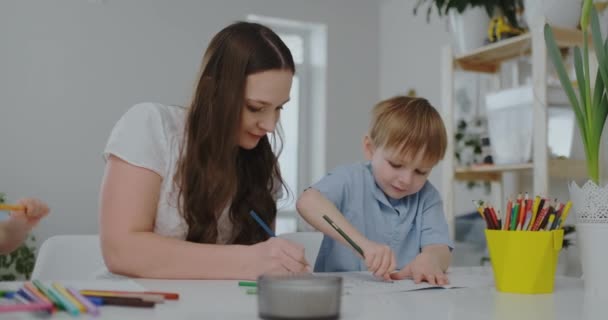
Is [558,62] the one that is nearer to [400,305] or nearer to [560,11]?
[400,305]

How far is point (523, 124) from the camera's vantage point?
2.00 metres

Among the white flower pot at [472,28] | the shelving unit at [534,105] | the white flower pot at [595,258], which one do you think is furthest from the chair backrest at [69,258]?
the white flower pot at [472,28]

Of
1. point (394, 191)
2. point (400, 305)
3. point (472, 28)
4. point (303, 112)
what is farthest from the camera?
point (303, 112)

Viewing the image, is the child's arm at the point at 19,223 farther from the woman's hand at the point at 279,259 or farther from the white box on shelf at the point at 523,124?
the white box on shelf at the point at 523,124

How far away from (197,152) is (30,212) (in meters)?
0.34

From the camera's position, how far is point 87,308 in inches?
25.2

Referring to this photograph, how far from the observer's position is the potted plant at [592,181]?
3.10 feet

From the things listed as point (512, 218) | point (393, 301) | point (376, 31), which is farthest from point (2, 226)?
point (376, 31)

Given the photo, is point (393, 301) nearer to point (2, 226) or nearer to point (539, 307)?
point (539, 307)

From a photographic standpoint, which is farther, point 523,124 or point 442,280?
point 523,124

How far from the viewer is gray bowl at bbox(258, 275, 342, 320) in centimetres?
61

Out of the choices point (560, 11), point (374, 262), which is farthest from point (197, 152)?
point (560, 11)

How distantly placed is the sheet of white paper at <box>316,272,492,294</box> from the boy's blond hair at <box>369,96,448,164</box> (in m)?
0.32

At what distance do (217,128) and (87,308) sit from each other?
1.96ft
